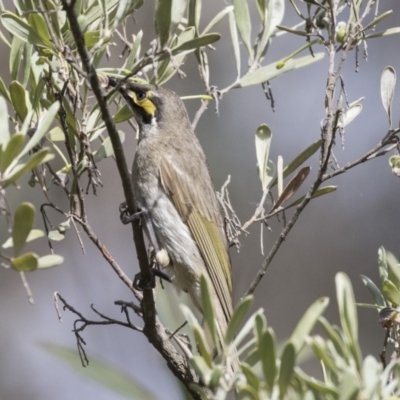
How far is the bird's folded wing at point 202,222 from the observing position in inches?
125

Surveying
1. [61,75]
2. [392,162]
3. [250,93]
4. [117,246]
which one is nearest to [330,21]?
[392,162]

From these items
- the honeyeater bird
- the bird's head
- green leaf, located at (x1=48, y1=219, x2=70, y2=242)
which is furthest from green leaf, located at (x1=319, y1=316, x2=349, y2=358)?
the bird's head

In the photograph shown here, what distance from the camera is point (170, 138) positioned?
3.40m

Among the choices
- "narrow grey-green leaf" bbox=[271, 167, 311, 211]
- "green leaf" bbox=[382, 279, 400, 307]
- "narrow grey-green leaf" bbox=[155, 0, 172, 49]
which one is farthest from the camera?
"narrow grey-green leaf" bbox=[271, 167, 311, 211]

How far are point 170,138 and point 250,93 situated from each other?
393cm

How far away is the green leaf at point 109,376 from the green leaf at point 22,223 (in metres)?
0.57

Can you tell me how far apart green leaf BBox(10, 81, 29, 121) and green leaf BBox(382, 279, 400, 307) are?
995 mm

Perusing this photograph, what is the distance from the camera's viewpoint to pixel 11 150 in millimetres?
1330

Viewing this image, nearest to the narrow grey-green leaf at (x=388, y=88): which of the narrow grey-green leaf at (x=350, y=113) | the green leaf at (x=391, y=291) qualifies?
the narrow grey-green leaf at (x=350, y=113)

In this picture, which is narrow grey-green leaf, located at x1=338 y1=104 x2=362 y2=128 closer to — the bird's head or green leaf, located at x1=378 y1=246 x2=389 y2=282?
green leaf, located at x1=378 y1=246 x2=389 y2=282

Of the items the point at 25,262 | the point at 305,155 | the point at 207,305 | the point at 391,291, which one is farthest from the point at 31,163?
the point at 305,155

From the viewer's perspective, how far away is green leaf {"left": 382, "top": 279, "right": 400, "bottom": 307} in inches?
70.1

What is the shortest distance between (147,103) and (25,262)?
6.52 ft

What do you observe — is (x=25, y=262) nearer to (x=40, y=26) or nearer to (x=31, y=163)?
(x=31, y=163)
